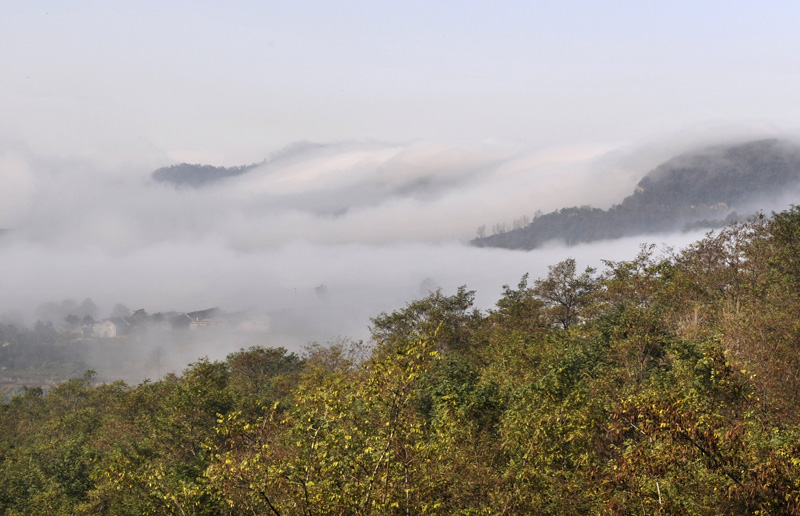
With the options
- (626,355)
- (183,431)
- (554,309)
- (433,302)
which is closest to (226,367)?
(433,302)

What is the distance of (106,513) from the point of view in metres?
23.4

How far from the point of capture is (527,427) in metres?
14.4

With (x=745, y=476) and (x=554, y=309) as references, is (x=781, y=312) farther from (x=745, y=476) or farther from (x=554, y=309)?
(x=554, y=309)

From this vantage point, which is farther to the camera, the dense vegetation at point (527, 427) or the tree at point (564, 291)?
the tree at point (564, 291)

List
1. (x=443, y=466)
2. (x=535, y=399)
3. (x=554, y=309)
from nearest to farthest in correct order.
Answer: (x=443, y=466) < (x=535, y=399) < (x=554, y=309)

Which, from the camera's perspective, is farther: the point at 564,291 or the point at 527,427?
the point at 564,291

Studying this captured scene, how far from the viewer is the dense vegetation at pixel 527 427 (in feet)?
32.4

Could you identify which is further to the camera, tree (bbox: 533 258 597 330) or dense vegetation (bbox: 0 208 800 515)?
tree (bbox: 533 258 597 330)

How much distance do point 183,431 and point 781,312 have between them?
35.2 meters

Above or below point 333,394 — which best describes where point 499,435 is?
below

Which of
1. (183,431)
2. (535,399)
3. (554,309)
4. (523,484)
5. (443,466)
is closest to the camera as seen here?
(523,484)

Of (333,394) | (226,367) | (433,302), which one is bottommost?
A: (226,367)

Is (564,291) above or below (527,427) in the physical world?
below

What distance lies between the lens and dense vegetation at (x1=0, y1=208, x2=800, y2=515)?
9867mm
